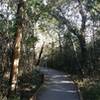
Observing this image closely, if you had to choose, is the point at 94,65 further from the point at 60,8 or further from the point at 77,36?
the point at 60,8

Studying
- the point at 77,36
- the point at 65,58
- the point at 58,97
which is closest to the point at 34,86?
the point at 77,36

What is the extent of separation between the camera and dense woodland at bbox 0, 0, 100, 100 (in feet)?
64.7

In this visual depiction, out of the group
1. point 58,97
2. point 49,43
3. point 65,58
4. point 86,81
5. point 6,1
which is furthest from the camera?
point 49,43

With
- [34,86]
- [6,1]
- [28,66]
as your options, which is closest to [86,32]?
[28,66]

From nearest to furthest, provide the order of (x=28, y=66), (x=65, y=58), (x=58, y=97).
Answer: (x=58, y=97)
(x=28, y=66)
(x=65, y=58)

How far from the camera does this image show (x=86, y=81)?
28.5 meters

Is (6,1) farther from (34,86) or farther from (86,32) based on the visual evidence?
(86,32)

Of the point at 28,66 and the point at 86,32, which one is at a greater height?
the point at 86,32

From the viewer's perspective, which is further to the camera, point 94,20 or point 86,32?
point 86,32

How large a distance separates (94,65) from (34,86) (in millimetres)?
8498

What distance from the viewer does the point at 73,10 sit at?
34.7 metres

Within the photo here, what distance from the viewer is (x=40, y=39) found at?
31.2 m

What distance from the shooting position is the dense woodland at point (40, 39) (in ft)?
64.7

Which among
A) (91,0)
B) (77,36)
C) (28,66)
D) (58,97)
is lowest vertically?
(58,97)
